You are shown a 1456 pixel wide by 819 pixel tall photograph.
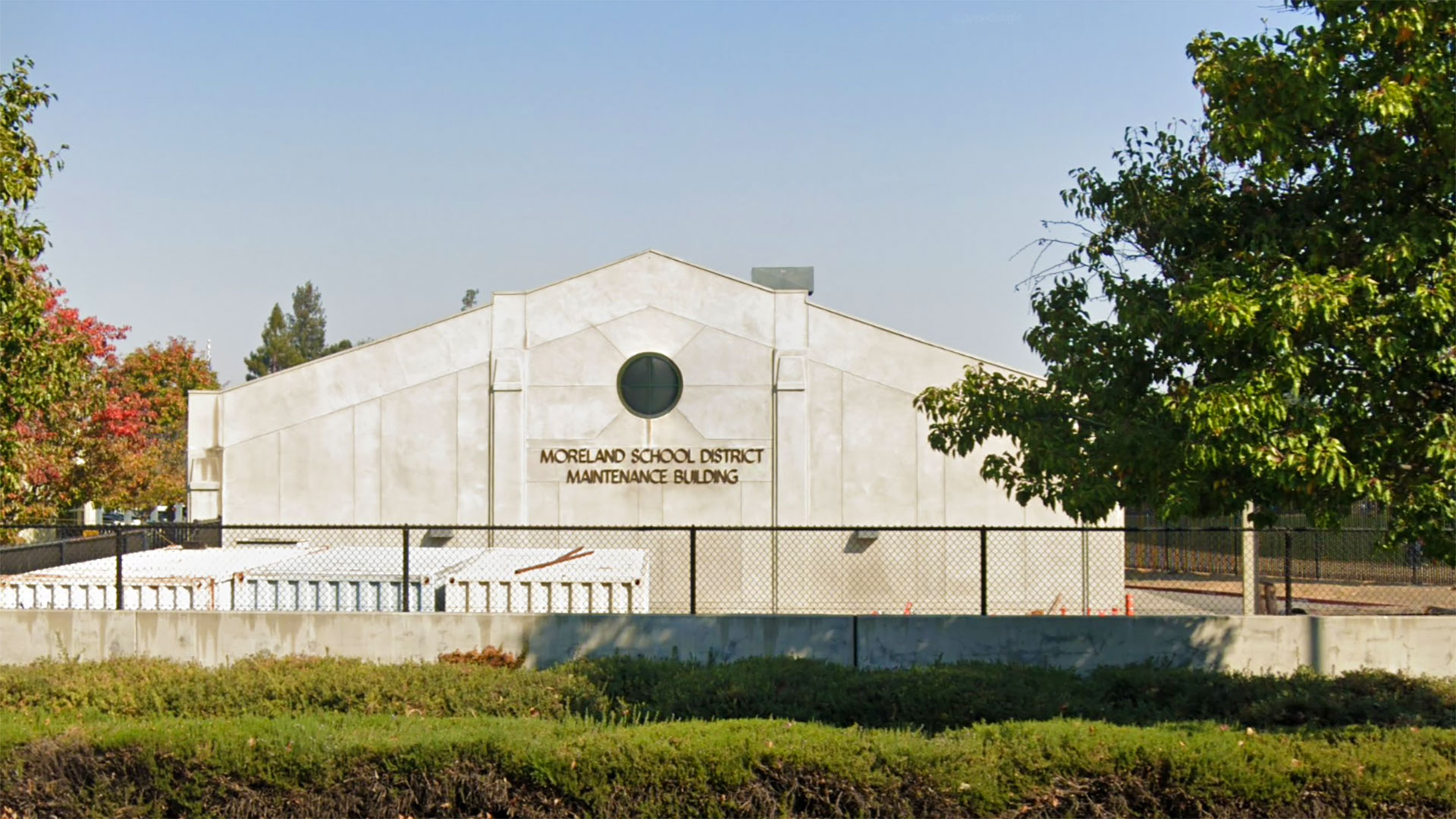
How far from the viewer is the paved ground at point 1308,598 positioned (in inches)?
870

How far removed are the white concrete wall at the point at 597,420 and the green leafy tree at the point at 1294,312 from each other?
47.3 ft

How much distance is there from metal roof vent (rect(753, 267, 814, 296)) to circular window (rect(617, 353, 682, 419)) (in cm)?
511

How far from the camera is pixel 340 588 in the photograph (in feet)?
48.0

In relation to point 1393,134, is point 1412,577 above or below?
below

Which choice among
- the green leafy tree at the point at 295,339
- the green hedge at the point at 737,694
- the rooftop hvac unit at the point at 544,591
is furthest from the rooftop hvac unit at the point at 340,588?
the green leafy tree at the point at 295,339

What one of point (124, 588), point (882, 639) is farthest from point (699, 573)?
point (124, 588)

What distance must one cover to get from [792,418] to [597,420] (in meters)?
3.93

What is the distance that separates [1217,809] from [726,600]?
16817 millimetres

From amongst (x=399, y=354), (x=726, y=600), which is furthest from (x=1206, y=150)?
(x=399, y=354)

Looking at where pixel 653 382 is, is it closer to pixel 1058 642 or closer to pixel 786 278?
pixel 786 278

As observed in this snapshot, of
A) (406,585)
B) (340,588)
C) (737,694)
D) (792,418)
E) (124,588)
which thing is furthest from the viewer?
(792,418)

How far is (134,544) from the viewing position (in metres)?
22.2

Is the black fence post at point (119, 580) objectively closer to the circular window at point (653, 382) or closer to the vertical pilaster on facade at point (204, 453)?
the vertical pilaster on facade at point (204, 453)

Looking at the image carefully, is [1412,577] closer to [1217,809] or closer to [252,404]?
[1217,809]
